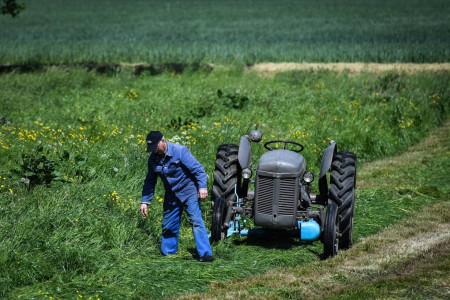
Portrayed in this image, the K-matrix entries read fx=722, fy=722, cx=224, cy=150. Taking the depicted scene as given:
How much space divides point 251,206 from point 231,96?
26.4 ft

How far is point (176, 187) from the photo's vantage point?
8.12 meters

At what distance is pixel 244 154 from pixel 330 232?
165 centimetres

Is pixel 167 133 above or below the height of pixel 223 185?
below

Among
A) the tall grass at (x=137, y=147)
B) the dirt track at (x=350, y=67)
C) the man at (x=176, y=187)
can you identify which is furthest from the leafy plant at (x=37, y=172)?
the dirt track at (x=350, y=67)

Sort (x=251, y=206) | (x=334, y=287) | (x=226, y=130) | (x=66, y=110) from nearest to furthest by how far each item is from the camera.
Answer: (x=334, y=287) → (x=251, y=206) → (x=226, y=130) → (x=66, y=110)

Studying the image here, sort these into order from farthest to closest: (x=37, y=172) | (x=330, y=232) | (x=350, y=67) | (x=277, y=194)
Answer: (x=350, y=67)
(x=37, y=172)
(x=277, y=194)
(x=330, y=232)

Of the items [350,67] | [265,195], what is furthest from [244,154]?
[350,67]

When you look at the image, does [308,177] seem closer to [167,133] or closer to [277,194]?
[277,194]

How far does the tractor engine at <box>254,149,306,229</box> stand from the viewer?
27.0 feet

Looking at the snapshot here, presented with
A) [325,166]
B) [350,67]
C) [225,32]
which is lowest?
[225,32]

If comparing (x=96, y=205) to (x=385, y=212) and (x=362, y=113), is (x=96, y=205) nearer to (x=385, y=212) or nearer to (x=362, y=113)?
(x=385, y=212)

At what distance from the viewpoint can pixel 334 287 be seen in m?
7.16

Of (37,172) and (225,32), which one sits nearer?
(37,172)

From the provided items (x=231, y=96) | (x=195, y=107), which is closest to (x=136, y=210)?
(x=195, y=107)
